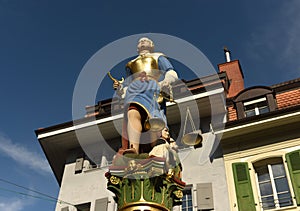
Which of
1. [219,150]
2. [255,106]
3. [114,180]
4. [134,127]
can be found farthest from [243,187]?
[114,180]

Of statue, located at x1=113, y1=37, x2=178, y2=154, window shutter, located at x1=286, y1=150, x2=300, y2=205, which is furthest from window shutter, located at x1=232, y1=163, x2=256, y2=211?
statue, located at x1=113, y1=37, x2=178, y2=154

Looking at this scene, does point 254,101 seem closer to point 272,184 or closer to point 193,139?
point 272,184

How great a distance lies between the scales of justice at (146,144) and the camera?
4.28m

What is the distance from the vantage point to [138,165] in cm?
436

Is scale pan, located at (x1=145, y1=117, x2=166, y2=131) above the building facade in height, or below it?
below

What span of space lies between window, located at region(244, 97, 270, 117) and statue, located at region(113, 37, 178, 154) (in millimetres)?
10351

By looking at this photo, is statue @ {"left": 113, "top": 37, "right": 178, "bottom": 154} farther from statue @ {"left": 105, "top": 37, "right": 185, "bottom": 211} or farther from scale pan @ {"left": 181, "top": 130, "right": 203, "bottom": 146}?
scale pan @ {"left": 181, "top": 130, "right": 203, "bottom": 146}

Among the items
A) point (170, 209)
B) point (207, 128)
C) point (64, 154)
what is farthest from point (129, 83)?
point (64, 154)

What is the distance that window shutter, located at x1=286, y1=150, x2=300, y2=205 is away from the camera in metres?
12.3

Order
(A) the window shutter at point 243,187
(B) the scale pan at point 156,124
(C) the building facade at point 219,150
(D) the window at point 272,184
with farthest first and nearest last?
(C) the building facade at point 219,150, (A) the window shutter at point 243,187, (D) the window at point 272,184, (B) the scale pan at point 156,124

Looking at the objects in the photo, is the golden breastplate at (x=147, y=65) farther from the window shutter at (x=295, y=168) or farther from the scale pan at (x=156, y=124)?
the window shutter at (x=295, y=168)

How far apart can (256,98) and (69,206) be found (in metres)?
8.57

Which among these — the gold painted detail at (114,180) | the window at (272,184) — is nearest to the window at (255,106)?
the window at (272,184)

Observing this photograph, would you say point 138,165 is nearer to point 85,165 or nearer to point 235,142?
point 235,142
